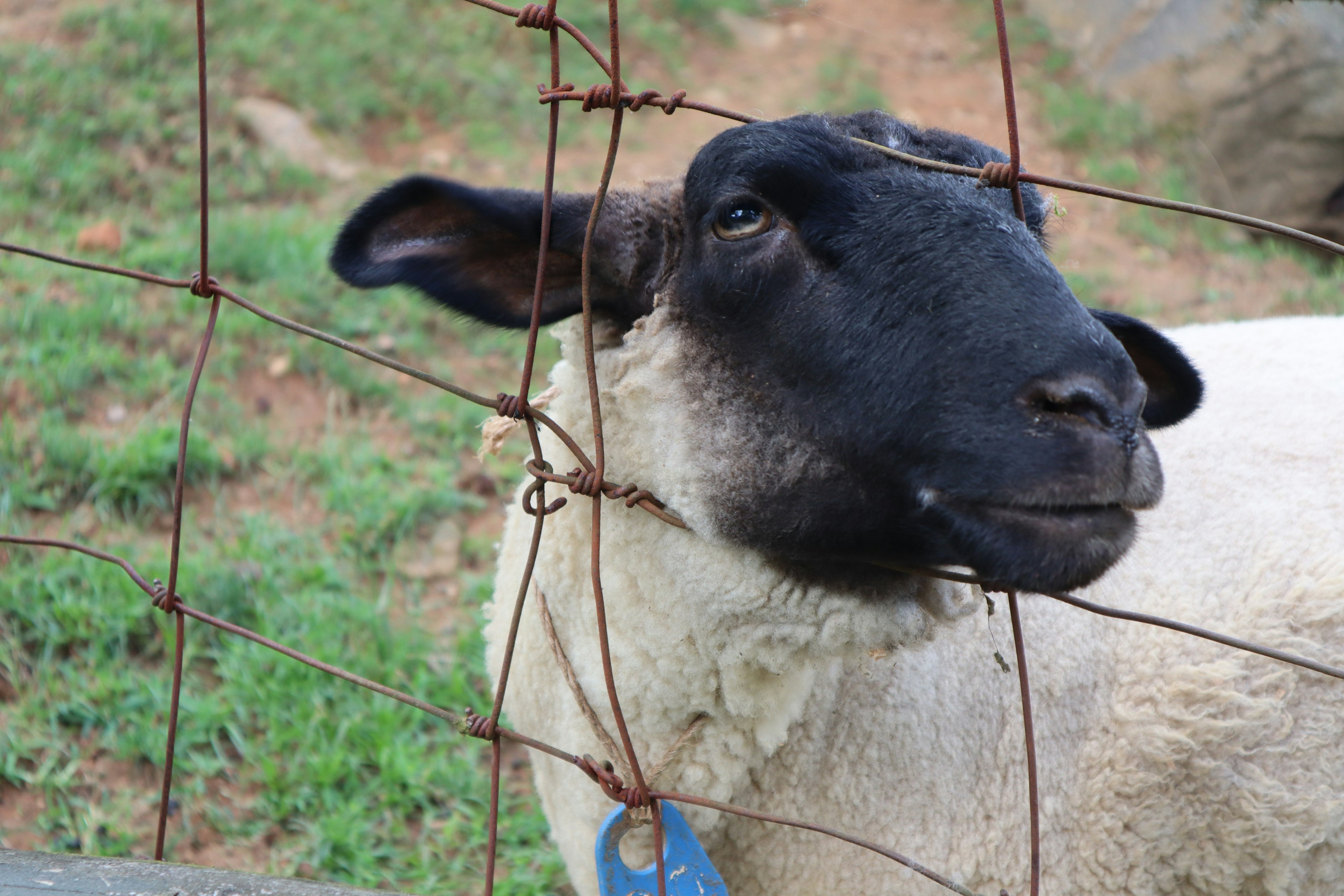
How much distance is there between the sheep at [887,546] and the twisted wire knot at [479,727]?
0.32 m

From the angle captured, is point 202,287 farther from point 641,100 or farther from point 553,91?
point 641,100

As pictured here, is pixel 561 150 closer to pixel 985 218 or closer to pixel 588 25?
pixel 588 25

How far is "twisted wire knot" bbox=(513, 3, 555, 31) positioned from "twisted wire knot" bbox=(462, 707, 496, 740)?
1.07 m

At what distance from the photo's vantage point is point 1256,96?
6.92 meters

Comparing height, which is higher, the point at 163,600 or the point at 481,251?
the point at 481,251

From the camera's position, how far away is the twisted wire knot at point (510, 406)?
5.72 ft

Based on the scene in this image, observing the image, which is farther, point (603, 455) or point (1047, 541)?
point (603, 455)

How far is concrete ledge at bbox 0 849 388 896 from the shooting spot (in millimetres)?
1653

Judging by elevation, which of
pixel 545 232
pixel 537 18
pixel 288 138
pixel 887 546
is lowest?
pixel 887 546

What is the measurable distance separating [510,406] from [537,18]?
23.3 inches

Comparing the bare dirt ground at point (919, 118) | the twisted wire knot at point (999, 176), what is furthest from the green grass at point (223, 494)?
the twisted wire knot at point (999, 176)

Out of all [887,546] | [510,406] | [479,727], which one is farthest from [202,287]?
[887,546]

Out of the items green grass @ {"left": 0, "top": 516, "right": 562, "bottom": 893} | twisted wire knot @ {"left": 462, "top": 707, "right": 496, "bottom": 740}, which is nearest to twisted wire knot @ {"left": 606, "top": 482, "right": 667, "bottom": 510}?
twisted wire knot @ {"left": 462, "top": 707, "right": 496, "bottom": 740}

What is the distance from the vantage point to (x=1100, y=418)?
1.56 metres
